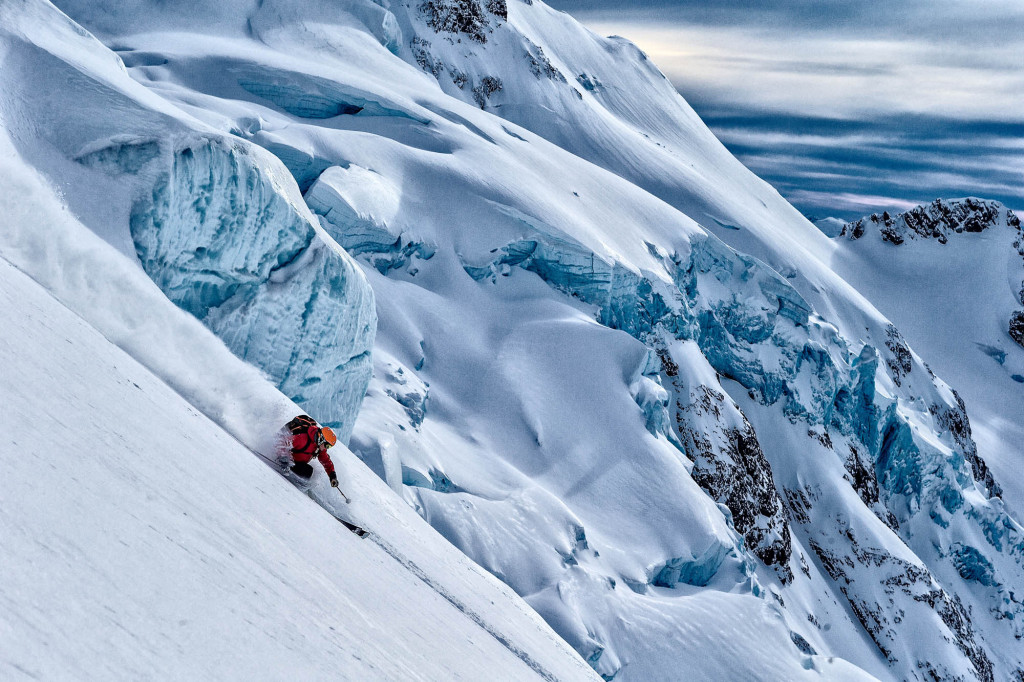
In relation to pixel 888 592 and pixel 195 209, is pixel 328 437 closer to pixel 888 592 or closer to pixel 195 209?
pixel 195 209

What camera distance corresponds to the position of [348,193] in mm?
21203

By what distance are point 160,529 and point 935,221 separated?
251 ft

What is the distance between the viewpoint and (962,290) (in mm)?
64062

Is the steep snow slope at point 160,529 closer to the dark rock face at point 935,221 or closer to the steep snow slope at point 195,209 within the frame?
the steep snow slope at point 195,209

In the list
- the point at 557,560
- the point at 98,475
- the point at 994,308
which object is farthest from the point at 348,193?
the point at 994,308

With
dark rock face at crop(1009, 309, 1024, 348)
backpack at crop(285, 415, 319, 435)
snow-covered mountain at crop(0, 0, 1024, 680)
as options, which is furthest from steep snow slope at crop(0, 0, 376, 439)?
dark rock face at crop(1009, 309, 1024, 348)

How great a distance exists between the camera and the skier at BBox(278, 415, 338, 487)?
20.7 feet

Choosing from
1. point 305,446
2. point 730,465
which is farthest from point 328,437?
point 730,465

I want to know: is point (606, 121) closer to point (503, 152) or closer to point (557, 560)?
point (503, 152)

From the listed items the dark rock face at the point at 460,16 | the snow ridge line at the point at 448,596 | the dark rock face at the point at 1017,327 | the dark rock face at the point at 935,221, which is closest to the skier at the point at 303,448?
the snow ridge line at the point at 448,596

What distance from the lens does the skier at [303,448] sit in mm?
6305

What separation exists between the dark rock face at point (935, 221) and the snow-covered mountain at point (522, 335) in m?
23.3

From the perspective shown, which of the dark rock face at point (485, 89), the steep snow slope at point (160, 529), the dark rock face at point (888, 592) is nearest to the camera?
the steep snow slope at point (160, 529)

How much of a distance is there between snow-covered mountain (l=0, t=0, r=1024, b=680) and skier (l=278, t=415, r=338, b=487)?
0.89 ft
